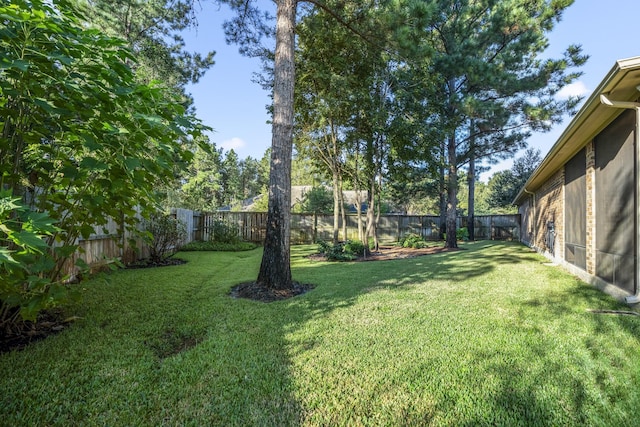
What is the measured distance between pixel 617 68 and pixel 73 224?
16.8 feet

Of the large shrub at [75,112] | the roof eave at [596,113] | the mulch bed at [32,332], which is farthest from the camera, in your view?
the roof eave at [596,113]

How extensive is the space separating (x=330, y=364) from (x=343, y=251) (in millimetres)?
6603

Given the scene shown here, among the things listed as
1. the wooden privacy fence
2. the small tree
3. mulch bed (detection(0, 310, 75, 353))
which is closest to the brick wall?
the wooden privacy fence

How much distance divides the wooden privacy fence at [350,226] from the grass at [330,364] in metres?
8.86

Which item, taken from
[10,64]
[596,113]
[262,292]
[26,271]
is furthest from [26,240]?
[596,113]

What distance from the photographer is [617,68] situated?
2842mm

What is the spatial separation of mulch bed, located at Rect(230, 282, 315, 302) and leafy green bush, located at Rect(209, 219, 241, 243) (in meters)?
7.16

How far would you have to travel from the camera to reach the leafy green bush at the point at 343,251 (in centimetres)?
831

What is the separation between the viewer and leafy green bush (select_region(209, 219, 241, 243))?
448 inches

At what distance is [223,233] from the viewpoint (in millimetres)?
11461

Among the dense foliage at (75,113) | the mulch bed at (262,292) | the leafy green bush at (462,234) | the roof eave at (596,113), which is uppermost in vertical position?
the roof eave at (596,113)

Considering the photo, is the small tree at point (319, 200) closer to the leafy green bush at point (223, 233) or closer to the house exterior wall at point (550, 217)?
the leafy green bush at point (223, 233)

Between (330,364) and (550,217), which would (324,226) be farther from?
(330,364)

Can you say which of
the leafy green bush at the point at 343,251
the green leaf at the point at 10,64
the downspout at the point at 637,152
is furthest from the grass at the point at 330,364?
the leafy green bush at the point at 343,251
